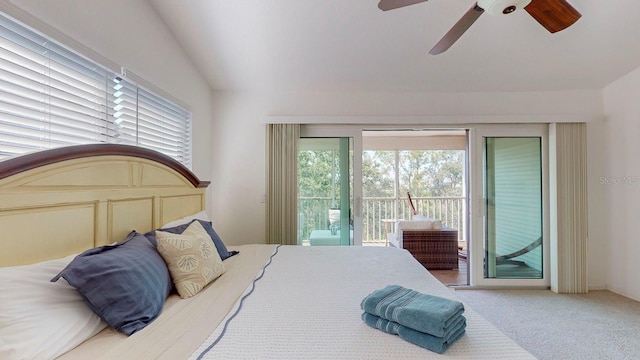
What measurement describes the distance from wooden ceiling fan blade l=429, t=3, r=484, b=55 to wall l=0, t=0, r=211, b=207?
2091 mm

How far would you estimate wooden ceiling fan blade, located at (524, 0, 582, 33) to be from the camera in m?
1.39

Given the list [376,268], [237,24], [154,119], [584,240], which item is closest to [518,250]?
[584,240]

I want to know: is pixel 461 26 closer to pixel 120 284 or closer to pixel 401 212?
pixel 120 284

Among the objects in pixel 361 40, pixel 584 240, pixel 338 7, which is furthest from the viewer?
pixel 584 240

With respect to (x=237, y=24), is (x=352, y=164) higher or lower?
lower

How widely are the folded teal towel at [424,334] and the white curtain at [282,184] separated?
2.15 metres

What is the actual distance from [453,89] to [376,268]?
2448mm

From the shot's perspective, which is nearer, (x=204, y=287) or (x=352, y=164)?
(x=204, y=287)

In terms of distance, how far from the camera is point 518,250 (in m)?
3.31

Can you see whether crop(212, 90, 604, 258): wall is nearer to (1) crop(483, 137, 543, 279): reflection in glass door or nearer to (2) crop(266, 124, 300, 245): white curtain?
(2) crop(266, 124, 300, 245): white curtain

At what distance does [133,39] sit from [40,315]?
1.75 meters

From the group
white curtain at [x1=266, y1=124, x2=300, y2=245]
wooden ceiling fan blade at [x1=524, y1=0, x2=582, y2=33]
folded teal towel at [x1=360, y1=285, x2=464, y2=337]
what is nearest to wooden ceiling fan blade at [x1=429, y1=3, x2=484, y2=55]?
wooden ceiling fan blade at [x1=524, y1=0, x2=582, y2=33]

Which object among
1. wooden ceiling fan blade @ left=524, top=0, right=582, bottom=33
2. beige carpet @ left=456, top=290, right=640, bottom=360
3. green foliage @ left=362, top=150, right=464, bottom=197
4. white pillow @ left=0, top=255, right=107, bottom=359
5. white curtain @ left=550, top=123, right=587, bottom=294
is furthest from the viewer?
green foliage @ left=362, top=150, right=464, bottom=197

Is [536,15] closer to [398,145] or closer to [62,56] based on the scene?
[62,56]
